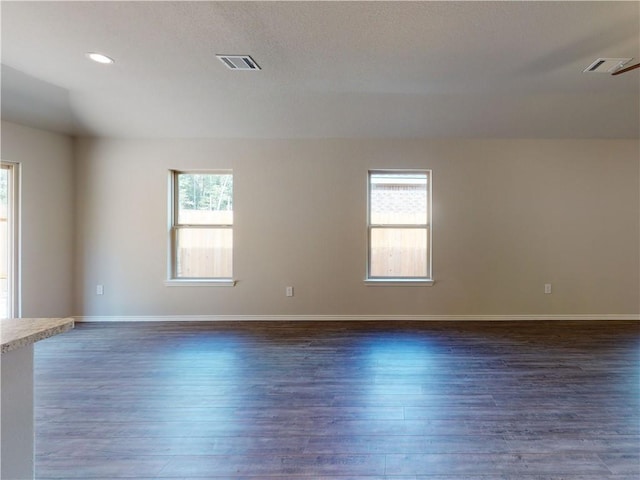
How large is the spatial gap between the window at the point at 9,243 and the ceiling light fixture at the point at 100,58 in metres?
1.98

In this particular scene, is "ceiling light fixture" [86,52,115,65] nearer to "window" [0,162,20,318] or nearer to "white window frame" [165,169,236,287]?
"white window frame" [165,169,236,287]

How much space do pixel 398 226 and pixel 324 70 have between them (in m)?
2.32

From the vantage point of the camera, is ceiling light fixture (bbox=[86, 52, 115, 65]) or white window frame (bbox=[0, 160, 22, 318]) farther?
white window frame (bbox=[0, 160, 22, 318])

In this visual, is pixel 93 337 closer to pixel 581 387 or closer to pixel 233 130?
pixel 233 130

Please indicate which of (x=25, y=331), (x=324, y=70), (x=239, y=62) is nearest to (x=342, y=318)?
(x=324, y=70)

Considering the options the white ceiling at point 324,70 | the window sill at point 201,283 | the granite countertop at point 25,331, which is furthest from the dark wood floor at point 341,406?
the white ceiling at point 324,70

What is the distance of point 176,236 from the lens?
4.48m

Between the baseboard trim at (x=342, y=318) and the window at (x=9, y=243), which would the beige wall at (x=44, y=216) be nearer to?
the window at (x=9, y=243)

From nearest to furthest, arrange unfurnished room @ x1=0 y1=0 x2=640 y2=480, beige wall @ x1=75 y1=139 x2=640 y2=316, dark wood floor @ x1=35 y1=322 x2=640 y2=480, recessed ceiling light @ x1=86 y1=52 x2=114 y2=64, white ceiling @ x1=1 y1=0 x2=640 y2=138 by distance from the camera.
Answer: dark wood floor @ x1=35 y1=322 x2=640 y2=480, unfurnished room @ x1=0 y1=0 x2=640 y2=480, white ceiling @ x1=1 y1=0 x2=640 y2=138, recessed ceiling light @ x1=86 y1=52 x2=114 y2=64, beige wall @ x1=75 y1=139 x2=640 y2=316

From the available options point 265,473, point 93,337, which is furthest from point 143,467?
point 93,337

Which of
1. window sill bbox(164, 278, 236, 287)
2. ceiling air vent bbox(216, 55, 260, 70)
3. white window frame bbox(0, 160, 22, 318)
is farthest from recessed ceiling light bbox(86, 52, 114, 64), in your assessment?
window sill bbox(164, 278, 236, 287)

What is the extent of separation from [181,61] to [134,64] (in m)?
0.45

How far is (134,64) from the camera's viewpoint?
2830 mm

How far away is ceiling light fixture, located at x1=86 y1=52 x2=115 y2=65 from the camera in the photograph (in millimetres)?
2660
